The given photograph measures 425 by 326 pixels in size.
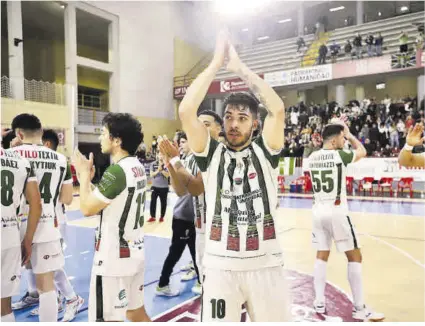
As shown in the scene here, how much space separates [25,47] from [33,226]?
77.5 feet

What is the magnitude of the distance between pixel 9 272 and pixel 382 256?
5.97 meters

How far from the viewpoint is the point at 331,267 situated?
19.9 ft

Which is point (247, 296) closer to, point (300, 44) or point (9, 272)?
point (9, 272)

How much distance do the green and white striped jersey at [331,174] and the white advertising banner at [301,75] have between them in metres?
17.3

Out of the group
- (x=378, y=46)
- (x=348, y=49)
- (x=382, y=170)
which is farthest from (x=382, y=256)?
(x=348, y=49)

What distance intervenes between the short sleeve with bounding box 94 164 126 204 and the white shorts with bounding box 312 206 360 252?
2536 mm

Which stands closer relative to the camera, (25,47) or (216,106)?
(25,47)

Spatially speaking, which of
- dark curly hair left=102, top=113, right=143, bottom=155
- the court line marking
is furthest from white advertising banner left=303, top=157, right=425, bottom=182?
dark curly hair left=102, top=113, right=143, bottom=155

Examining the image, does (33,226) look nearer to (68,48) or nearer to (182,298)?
(182,298)

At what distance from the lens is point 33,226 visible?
3.24 m

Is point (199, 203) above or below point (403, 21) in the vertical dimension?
below

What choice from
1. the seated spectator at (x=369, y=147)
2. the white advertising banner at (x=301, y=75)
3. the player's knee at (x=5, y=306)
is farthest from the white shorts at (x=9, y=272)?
the white advertising banner at (x=301, y=75)

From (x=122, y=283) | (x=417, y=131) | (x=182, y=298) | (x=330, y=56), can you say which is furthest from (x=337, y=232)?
(x=330, y=56)

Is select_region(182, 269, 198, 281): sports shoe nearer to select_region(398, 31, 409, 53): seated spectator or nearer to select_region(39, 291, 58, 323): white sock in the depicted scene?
select_region(39, 291, 58, 323): white sock
